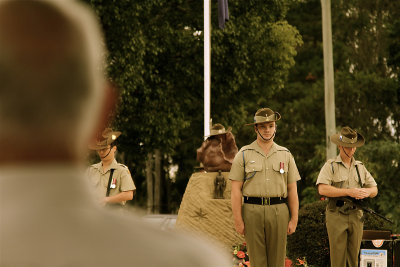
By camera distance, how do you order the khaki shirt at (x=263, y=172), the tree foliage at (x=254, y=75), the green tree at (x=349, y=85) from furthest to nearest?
the green tree at (x=349, y=85)
the tree foliage at (x=254, y=75)
the khaki shirt at (x=263, y=172)

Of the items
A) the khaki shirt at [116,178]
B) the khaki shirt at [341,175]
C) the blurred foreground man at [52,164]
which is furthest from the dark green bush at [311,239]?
the blurred foreground man at [52,164]

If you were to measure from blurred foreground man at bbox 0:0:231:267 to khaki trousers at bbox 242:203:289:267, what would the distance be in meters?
7.84

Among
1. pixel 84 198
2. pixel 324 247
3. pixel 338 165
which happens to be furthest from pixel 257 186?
pixel 84 198

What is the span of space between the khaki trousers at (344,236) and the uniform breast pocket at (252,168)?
1606mm

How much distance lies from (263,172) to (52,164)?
25.8 feet

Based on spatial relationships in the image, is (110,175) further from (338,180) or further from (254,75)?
(254,75)

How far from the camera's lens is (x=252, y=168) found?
856 cm

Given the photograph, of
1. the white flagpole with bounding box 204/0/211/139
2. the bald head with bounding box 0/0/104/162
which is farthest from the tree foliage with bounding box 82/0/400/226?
the bald head with bounding box 0/0/104/162

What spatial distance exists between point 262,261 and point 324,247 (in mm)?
3988

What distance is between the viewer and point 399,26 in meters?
27.0

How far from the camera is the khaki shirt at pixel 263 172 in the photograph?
28.0 ft

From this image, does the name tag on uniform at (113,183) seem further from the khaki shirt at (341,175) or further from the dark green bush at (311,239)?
the dark green bush at (311,239)

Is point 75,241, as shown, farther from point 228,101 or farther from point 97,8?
point 228,101

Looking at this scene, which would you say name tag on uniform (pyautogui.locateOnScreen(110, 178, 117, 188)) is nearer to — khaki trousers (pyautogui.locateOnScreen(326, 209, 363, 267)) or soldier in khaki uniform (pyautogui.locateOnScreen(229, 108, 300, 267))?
soldier in khaki uniform (pyautogui.locateOnScreen(229, 108, 300, 267))
